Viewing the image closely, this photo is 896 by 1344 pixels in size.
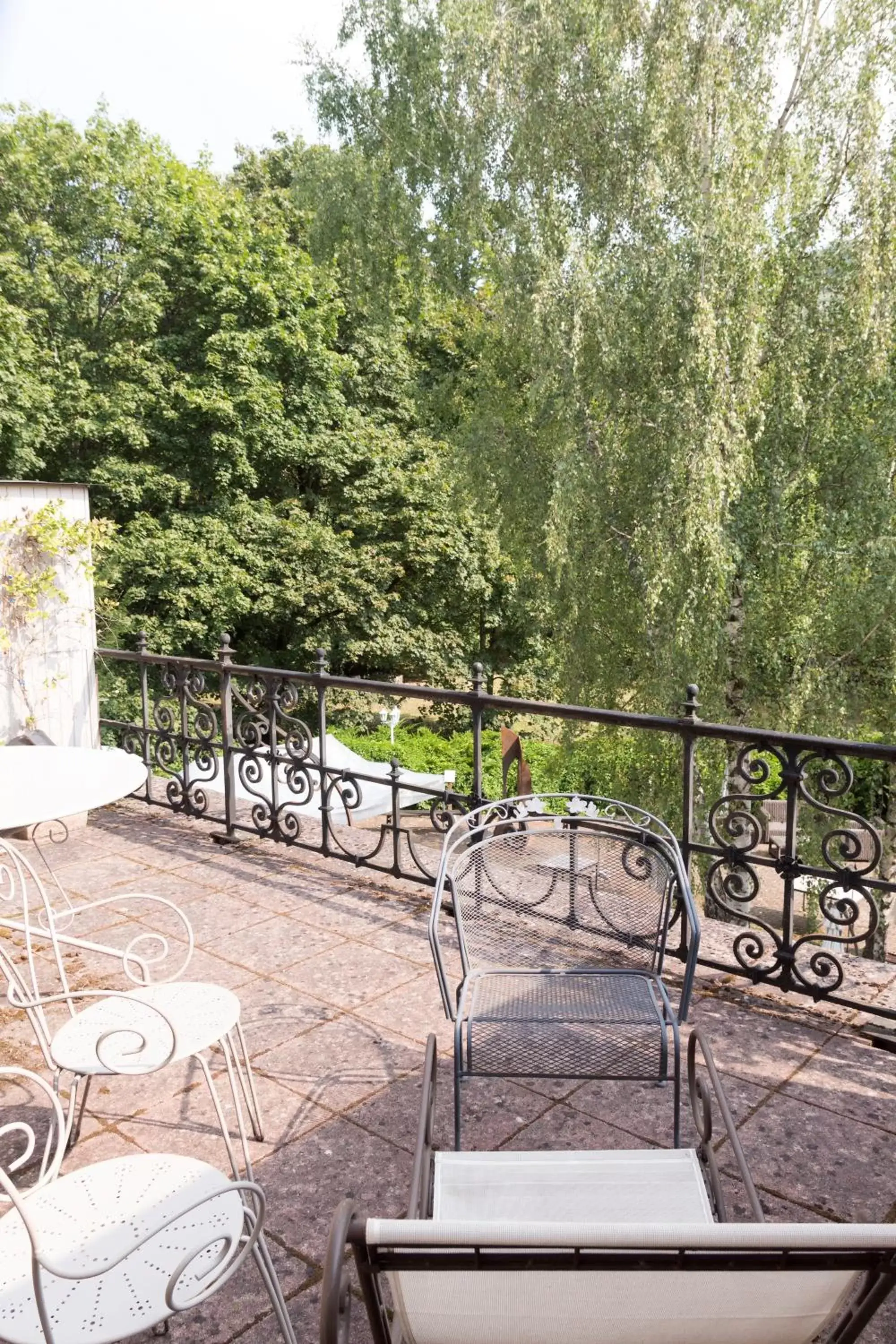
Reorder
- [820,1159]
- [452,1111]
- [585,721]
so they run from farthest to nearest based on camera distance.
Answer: [585,721] → [452,1111] → [820,1159]

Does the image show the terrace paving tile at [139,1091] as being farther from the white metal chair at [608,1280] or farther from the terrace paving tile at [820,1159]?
the white metal chair at [608,1280]

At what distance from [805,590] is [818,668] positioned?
99 cm

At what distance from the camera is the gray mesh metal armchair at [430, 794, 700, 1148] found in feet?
7.81

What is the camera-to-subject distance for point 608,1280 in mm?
1165

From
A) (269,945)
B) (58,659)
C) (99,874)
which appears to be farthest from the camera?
(58,659)

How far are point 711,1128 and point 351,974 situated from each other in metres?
2.00

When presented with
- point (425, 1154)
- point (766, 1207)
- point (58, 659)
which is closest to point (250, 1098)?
point (425, 1154)

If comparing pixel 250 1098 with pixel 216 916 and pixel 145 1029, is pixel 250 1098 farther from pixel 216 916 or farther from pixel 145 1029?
pixel 216 916

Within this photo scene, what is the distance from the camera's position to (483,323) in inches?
561

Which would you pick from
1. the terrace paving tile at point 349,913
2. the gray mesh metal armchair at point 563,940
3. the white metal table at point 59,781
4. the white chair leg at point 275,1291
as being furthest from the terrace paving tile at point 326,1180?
the terrace paving tile at point 349,913

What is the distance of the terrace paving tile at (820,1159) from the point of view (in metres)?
2.50

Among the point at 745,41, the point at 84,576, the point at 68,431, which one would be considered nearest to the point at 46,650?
the point at 84,576

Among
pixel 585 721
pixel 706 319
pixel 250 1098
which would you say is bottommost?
pixel 250 1098

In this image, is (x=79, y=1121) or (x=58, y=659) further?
(x=58, y=659)
